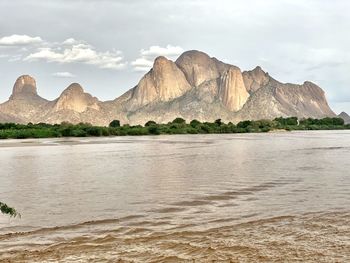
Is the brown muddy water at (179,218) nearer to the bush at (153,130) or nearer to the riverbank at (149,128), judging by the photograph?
the riverbank at (149,128)

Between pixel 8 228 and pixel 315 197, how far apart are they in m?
9.20

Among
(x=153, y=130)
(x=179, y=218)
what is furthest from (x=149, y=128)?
(x=179, y=218)

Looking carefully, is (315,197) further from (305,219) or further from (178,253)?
(178,253)

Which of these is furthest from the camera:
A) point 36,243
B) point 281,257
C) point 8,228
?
point 8,228

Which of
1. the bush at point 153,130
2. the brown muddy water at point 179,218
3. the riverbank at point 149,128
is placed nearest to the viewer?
the brown muddy water at point 179,218

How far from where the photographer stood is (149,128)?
107m

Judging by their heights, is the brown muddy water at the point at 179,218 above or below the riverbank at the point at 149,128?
below

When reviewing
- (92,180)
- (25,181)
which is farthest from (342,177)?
(25,181)

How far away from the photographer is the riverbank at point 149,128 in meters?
87.7

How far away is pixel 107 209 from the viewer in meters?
13.0

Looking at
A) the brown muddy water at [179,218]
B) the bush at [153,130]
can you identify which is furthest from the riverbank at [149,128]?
the brown muddy water at [179,218]

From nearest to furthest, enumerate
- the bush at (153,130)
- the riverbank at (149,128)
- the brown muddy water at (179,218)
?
the brown muddy water at (179,218) → the riverbank at (149,128) → the bush at (153,130)

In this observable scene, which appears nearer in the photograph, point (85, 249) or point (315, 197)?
point (85, 249)

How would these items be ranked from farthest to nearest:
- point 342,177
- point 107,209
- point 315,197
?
point 342,177
point 315,197
point 107,209
